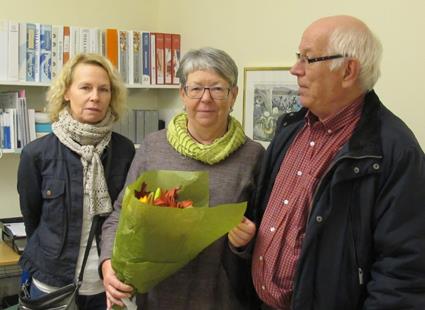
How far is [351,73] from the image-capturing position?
1471mm

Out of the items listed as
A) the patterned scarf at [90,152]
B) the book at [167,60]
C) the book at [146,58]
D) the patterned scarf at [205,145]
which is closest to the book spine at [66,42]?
the book at [146,58]

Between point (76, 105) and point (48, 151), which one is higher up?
point (76, 105)

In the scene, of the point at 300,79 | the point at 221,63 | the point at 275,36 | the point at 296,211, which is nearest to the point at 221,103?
the point at 221,63

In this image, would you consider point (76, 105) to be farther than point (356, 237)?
Yes

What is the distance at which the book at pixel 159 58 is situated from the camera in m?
3.47

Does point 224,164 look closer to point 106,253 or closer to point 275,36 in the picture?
point 106,253

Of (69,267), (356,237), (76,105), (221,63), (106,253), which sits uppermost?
(221,63)

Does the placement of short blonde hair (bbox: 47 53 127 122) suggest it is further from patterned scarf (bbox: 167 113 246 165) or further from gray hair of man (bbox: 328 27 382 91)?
gray hair of man (bbox: 328 27 382 91)

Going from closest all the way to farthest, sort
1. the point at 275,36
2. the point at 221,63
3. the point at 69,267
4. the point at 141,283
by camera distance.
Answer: the point at 141,283 < the point at 221,63 < the point at 69,267 < the point at 275,36

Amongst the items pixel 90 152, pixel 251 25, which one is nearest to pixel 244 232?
pixel 90 152

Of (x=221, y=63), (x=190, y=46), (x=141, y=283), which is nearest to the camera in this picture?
(x=141, y=283)

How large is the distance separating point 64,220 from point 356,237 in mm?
→ 1137

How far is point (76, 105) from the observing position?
2.07 meters

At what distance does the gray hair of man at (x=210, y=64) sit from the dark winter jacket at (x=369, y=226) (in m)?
0.50
